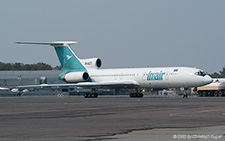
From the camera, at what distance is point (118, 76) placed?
6362cm

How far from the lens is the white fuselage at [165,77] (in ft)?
187

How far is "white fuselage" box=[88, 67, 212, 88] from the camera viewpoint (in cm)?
5694

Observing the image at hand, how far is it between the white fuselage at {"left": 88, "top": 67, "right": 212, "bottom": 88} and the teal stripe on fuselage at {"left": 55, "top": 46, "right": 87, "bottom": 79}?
6232 mm

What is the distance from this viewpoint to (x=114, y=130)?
52.2ft

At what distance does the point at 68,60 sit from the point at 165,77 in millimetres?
15896

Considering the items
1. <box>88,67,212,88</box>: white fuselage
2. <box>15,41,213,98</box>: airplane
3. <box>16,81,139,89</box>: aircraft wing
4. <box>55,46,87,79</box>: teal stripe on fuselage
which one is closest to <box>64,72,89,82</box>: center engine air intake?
<box>15,41,213,98</box>: airplane

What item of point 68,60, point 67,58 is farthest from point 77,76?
point 67,58

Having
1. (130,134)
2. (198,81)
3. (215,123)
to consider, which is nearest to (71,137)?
(130,134)

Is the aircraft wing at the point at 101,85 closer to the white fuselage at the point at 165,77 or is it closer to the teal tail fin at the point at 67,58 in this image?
the white fuselage at the point at 165,77

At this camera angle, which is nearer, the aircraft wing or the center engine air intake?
the aircraft wing

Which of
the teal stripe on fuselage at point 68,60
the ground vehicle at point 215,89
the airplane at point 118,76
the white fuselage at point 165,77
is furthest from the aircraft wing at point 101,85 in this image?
the ground vehicle at point 215,89

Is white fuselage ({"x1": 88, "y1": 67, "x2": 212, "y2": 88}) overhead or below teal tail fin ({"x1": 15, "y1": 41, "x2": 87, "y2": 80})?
below

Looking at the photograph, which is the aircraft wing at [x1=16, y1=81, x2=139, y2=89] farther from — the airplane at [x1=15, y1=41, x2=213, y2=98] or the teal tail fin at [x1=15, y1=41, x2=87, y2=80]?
the teal tail fin at [x1=15, y1=41, x2=87, y2=80]

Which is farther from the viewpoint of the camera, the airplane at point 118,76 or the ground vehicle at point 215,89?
the ground vehicle at point 215,89
